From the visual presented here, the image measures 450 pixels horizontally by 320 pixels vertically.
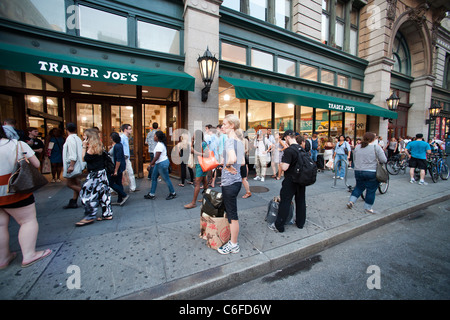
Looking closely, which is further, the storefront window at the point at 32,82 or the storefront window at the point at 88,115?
the storefront window at the point at 88,115

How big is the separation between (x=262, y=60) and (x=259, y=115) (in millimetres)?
2616

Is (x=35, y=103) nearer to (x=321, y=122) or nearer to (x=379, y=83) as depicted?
(x=321, y=122)

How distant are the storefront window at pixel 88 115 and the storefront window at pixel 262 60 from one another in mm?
6993

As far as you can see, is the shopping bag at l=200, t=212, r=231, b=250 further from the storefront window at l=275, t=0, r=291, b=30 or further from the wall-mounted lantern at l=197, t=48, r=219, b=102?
the storefront window at l=275, t=0, r=291, b=30

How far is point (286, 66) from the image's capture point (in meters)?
10.2

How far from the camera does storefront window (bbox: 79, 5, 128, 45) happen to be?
643 centimetres

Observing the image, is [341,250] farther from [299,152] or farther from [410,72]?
[410,72]

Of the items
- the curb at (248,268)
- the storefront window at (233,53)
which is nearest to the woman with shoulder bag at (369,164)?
the curb at (248,268)

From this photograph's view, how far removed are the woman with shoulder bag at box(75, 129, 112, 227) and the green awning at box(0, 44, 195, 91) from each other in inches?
103

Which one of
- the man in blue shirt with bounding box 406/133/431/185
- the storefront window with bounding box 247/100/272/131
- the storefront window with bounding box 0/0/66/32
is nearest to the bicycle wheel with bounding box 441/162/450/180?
the man in blue shirt with bounding box 406/133/431/185

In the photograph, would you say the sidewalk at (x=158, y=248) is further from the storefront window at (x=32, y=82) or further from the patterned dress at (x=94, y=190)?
the storefront window at (x=32, y=82)

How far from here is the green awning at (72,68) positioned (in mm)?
4824

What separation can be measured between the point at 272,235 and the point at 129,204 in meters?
3.69

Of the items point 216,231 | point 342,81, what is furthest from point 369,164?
point 342,81
